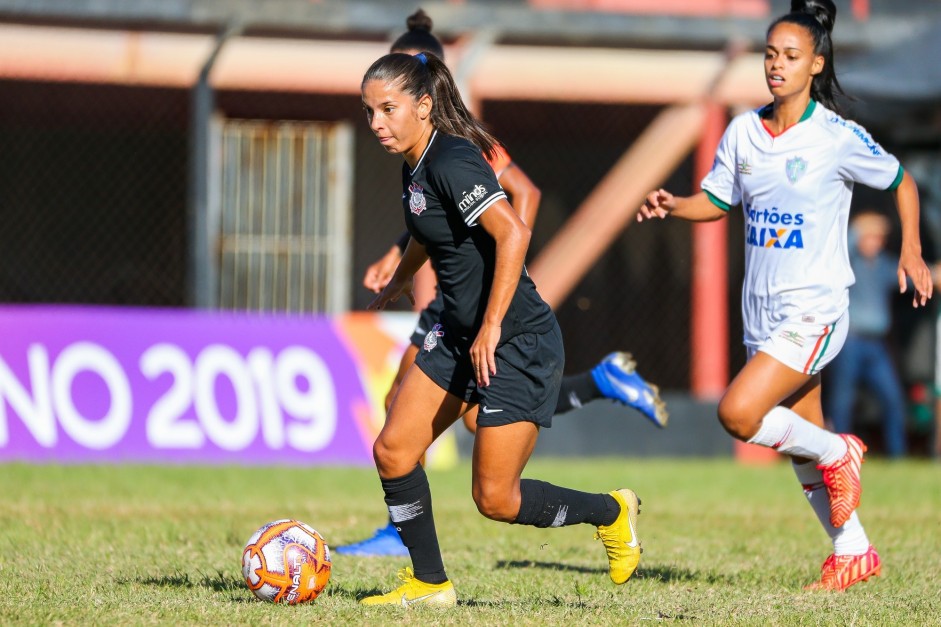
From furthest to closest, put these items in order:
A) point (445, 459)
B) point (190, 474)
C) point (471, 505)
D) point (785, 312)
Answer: point (445, 459)
point (190, 474)
point (471, 505)
point (785, 312)

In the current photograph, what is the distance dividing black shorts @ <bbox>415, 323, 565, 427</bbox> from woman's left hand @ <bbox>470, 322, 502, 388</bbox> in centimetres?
21

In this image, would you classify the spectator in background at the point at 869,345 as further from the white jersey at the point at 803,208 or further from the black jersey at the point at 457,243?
the black jersey at the point at 457,243

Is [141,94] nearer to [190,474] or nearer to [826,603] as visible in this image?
[190,474]

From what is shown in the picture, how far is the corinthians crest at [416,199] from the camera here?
5.18 meters

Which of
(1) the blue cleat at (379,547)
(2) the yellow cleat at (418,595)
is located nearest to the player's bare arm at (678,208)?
(2) the yellow cleat at (418,595)

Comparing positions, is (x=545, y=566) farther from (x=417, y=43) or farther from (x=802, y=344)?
(x=417, y=43)

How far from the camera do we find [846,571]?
618 cm

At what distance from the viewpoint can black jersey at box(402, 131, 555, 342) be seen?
512 centimetres

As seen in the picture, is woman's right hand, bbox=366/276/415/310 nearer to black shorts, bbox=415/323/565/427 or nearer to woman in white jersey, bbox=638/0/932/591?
black shorts, bbox=415/323/565/427

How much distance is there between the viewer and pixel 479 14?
12.6 m

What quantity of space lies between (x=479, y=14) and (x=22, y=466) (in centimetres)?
552

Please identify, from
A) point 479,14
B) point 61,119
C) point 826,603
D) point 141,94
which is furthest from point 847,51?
point 826,603

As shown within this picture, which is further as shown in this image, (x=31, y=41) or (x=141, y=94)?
(x=141, y=94)

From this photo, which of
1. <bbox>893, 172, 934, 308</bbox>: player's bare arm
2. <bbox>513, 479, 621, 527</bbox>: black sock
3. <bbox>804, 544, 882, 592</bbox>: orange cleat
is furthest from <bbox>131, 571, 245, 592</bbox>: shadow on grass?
<bbox>893, 172, 934, 308</bbox>: player's bare arm
